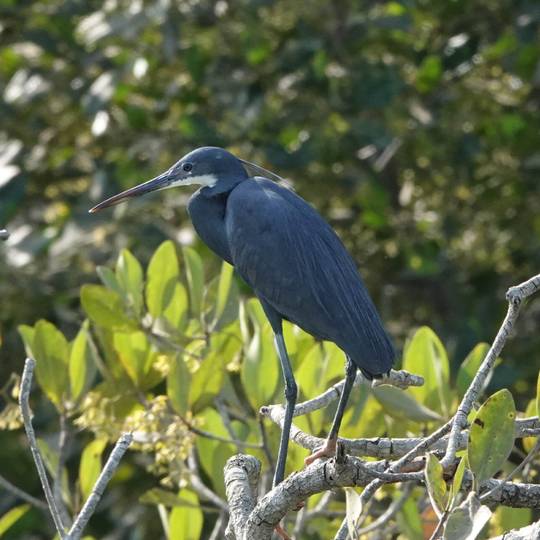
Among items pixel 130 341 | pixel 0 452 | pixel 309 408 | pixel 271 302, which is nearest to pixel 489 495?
pixel 309 408

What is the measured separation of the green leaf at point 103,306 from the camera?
3693mm

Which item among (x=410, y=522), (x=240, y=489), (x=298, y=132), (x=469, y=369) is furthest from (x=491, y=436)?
(x=298, y=132)

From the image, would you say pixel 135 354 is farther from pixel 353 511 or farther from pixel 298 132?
pixel 298 132

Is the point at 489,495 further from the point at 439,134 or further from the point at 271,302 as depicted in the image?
the point at 439,134

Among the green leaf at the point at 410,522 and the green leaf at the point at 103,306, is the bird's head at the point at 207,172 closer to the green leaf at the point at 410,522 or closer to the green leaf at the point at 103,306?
the green leaf at the point at 103,306

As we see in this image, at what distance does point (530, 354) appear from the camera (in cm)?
543

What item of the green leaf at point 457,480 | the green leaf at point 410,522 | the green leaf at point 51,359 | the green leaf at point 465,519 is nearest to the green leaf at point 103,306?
the green leaf at point 51,359

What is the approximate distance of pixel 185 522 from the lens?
370 cm

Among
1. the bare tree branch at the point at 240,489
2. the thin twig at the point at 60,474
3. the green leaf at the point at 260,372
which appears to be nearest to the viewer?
the bare tree branch at the point at 240,489

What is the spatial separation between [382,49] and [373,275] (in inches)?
36.4

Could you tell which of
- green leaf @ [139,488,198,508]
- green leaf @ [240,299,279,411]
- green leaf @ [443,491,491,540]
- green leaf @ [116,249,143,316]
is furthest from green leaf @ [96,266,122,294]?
green leaf @ [443,491,491,540]

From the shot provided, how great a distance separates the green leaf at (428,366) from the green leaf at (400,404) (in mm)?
142

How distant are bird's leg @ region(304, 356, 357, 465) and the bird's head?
583 mm

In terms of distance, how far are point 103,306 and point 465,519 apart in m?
1.75
